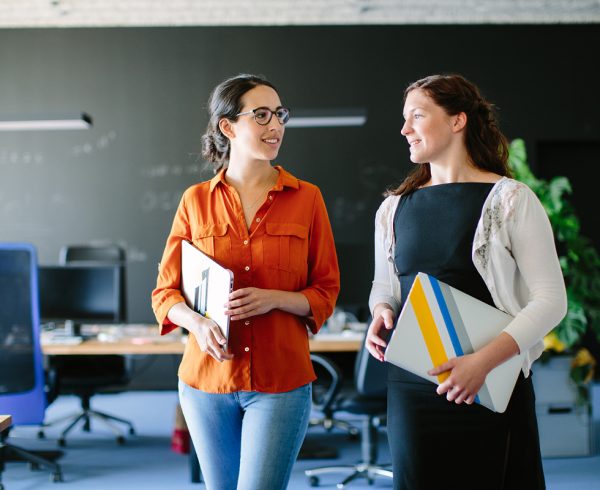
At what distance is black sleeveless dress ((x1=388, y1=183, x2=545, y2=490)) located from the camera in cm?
129

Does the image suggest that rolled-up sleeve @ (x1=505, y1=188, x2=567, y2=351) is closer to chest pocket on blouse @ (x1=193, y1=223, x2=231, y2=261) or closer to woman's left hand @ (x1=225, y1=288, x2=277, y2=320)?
woman's left hand @ (x1=225, y1=288, x2=277, y2=320)

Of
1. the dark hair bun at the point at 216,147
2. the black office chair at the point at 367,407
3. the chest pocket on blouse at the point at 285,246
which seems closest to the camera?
the chest pocket on blouse at the point at 285,246

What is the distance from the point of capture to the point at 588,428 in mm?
3773

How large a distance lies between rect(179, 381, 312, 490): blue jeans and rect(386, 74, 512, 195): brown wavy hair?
2.07 feet

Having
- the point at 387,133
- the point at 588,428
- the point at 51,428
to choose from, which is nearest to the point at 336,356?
the point at 588,428

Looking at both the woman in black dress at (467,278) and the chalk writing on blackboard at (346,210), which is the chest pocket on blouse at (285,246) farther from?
the chalk writing on blackboard at (346,210)

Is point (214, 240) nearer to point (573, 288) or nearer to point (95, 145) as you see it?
point (573, 288)

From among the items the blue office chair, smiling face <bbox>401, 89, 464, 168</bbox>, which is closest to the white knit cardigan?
smiling face <bbox>401, 89, 464, 168</bbox>

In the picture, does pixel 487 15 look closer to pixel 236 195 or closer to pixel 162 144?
pixel 162 144

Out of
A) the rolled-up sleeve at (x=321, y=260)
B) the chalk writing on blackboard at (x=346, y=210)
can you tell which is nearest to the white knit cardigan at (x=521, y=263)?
the rolled-up sleeve at (x=321, y=260)

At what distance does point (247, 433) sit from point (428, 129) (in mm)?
741

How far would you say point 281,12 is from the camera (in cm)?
601

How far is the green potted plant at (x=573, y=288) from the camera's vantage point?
3.85 metres

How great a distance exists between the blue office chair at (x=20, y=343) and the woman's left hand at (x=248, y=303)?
2022mm
